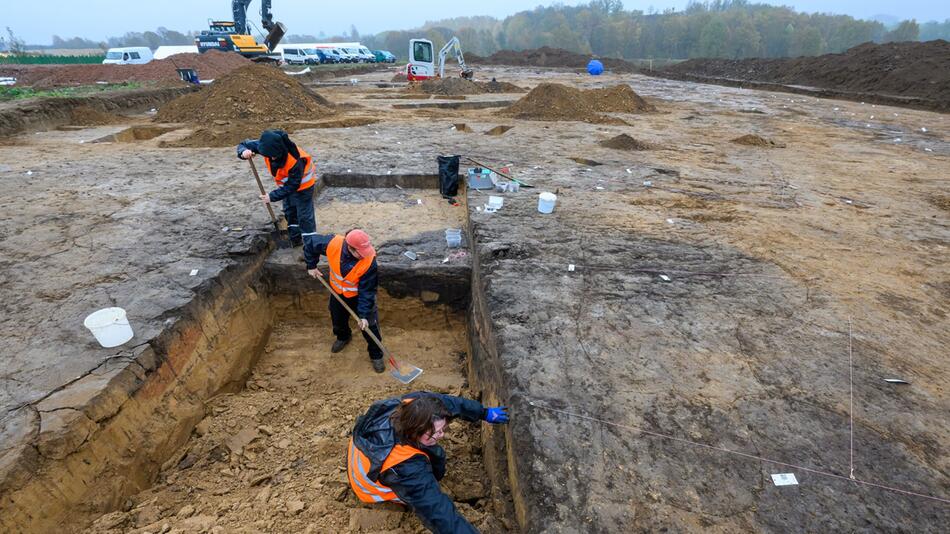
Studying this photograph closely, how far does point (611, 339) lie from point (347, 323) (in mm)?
2445

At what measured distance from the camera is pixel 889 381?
2.62 metres

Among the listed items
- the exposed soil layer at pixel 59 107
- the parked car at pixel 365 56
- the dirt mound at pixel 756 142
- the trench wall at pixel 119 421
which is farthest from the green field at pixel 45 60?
the dirt mound at pixel 756 142

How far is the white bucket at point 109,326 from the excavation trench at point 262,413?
168 millimetres

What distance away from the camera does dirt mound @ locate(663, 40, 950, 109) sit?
15836 millimetres

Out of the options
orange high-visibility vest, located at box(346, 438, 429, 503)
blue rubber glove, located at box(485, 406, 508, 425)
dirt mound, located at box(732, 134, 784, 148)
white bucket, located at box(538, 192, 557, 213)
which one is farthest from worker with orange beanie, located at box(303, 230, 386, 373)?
dirt mound, located at box(732, 134, 784, 148)

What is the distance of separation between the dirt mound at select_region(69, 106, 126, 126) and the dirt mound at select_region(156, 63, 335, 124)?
61.6 inches

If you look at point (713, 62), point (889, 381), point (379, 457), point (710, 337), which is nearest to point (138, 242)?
point (379, 457)

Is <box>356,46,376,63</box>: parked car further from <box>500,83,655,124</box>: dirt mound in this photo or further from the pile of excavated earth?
<box>500,83,655,124</box>: dirt mound

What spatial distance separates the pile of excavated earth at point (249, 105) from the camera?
32.8ft

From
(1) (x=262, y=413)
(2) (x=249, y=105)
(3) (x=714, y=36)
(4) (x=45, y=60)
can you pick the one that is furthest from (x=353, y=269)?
(3) (x=714, y=36)

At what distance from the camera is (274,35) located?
23766 mm

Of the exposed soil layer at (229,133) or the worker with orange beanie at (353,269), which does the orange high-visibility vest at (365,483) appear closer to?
the worker with orange beanie at (353,269)

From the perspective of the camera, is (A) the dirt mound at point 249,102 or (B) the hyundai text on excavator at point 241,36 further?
(B) the hyundai text on excavator at point 241,36

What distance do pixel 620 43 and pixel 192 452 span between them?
7353 cm
